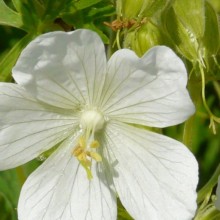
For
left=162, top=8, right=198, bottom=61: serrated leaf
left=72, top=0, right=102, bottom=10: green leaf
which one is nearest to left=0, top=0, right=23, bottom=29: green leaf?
left=72, top=0, right=102, bottom=10: green leaf

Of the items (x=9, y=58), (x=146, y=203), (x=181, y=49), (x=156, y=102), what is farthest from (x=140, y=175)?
(x=9, y=58)

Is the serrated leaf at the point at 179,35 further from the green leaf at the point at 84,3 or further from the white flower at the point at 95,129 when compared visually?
the green leaf at the point at 84,3

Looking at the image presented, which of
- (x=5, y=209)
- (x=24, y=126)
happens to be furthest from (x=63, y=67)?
(x=5, y=209)

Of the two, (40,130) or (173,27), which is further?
(40,130)

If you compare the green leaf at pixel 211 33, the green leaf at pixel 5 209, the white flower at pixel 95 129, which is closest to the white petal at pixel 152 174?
the white flower at pixel 95 129

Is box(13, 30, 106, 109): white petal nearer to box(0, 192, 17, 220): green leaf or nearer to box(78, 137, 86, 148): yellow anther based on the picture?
box(78, 137, 86, 148): yellow anther

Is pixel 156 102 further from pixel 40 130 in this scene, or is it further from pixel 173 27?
pixel 40 130

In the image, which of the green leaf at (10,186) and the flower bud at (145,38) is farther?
the green leaf at (10,186)

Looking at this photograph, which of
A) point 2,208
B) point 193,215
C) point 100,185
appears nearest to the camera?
point 193,215
